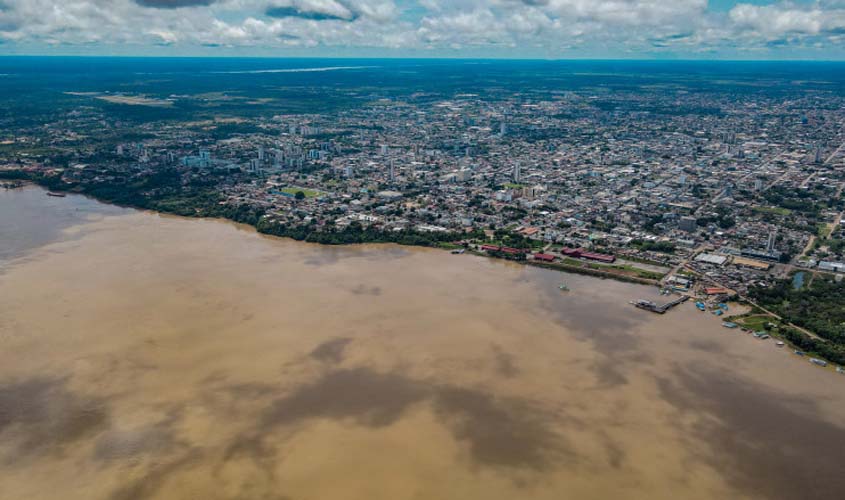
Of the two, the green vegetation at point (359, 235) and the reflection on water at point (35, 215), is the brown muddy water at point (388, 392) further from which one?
the reflection on water at point (35, 215)

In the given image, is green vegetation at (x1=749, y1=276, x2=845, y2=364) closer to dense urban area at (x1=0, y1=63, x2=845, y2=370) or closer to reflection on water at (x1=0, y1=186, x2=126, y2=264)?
dense urban area at (x1=0, y1=63, x2=845, y2=370)

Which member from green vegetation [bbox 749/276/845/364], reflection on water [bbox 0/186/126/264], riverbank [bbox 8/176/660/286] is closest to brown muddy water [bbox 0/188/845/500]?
green vegetation [bbox 749/276/845/364]

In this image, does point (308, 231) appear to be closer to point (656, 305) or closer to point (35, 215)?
point (35, 215)

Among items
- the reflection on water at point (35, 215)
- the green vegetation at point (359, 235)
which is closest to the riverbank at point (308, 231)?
the green vegetation at point (359, 235)

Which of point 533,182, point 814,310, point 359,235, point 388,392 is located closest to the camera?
point 388,392

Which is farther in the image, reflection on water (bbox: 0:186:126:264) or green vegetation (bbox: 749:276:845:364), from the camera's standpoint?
reflection on water (bbox: 0:186:126:264)

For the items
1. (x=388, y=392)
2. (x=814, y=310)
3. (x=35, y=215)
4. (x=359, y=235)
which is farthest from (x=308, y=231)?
(x=814, y=310)
